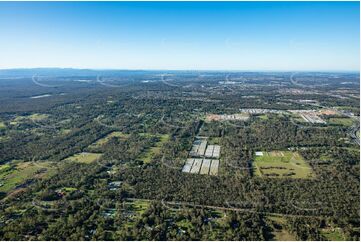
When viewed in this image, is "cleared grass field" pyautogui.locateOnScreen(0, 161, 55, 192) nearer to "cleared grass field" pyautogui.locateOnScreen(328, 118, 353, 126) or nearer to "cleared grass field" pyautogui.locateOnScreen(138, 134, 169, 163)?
"cleared grass field" pyautogui.locateOnScreen(138, 134, 169, 163)

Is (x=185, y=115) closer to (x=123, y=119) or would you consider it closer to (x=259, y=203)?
(x=123, y=119)

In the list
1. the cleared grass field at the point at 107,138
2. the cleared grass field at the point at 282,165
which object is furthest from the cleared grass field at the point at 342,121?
the cleared grass field at the point at 107,138

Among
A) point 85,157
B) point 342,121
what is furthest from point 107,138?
point 342,121

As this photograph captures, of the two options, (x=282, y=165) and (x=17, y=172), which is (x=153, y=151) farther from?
(x=282, y=165)

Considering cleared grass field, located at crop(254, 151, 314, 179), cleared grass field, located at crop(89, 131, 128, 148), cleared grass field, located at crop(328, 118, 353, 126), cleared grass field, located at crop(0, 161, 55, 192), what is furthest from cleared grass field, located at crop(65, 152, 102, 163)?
cleared grass field, located at crop(328, 118, 353, 126)

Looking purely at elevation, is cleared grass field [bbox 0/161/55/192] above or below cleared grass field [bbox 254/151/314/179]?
below

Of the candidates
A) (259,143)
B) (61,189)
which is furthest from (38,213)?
(259,143)
